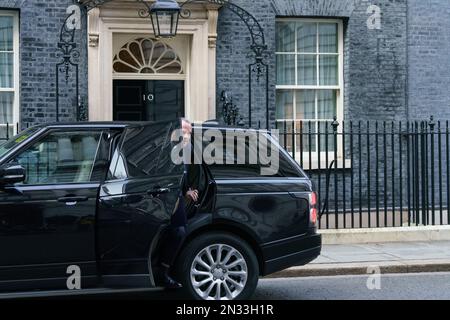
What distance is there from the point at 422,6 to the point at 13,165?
384 inches

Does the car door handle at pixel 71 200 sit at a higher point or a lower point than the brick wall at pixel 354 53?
lower

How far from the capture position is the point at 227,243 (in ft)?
22.5

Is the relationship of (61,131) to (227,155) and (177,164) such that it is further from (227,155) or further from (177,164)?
(227,155)

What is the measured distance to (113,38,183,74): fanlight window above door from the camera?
42.1ft

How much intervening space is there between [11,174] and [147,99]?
22.7ft

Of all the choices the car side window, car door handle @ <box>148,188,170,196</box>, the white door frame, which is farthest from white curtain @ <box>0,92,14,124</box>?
car door handle @ <box>148,188,170,196</box>

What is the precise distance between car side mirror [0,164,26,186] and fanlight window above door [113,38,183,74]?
6804mm

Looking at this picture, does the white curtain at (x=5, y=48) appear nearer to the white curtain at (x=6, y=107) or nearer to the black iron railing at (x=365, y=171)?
the white curtain at (x=6, y=107)

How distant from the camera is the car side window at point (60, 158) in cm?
645

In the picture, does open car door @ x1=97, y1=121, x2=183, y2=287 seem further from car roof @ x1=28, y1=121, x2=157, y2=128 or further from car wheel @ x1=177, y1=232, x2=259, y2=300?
car wheel @ x1=177, y1=232, x2=259, y2=300

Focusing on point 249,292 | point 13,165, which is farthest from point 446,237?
point 13,165

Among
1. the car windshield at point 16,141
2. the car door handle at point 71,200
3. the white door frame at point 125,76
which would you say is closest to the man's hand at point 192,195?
the car door handle at point 71,200

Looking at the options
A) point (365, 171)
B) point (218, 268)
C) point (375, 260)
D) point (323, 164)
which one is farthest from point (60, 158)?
point (365, 171)

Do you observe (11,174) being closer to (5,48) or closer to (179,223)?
(179,223)
